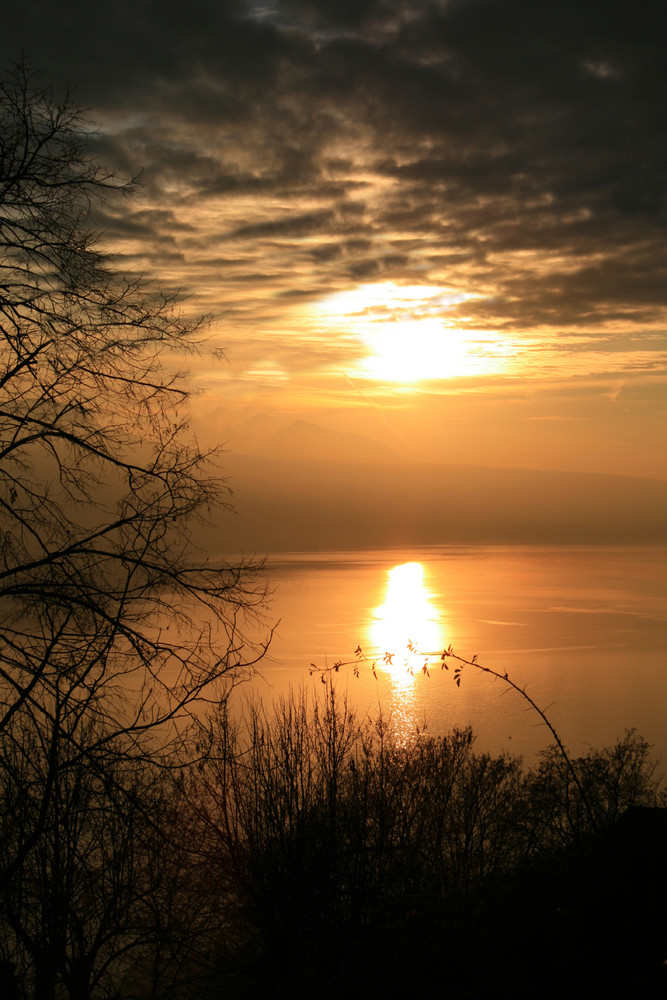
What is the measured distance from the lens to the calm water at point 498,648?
169 feet

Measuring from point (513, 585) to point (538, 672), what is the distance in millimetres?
88382

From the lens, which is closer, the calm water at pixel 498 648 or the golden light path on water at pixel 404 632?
the golden light path on water at pixel 404 632

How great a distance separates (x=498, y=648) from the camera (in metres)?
79.4

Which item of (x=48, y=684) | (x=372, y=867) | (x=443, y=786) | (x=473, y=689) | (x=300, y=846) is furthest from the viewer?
(x=473, y=689)

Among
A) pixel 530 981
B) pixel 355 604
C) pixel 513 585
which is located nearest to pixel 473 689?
pixel 355 604

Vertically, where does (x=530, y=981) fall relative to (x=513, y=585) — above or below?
below

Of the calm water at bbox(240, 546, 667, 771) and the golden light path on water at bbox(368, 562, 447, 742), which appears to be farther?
the calm water at bbox(240, 546, 667, 771)

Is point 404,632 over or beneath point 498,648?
over

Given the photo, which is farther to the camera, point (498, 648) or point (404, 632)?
point (404, 632)

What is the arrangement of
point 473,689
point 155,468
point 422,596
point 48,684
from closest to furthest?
point 48,684 → point 155,468 → point 473,689 → point 422,596

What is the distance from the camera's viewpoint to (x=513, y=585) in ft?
505

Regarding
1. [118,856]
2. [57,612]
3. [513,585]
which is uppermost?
[513,585]

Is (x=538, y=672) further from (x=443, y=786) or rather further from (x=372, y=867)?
(x=372, y=867)

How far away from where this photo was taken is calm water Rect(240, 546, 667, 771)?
2032 inches
